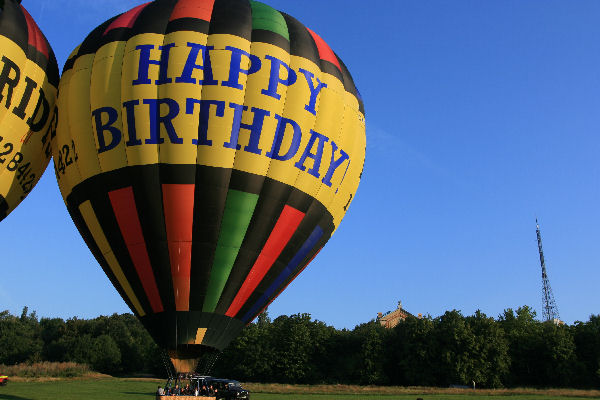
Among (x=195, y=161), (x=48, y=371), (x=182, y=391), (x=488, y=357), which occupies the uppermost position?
(x=195, y=161)

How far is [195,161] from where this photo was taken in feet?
49.4

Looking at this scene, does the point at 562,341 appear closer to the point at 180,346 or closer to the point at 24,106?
the point at 180,346

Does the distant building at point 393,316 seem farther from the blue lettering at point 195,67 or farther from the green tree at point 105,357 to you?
the blue lettering at point 195,67

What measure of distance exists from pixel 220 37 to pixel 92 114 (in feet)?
14.1

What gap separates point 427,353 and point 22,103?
133ft

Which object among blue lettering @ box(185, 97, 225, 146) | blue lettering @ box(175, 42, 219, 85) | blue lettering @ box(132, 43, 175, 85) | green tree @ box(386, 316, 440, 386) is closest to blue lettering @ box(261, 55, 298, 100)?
blue lettering @ box(185, 97, 225, 146)

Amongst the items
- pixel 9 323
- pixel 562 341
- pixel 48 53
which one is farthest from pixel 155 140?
pixel 9 323

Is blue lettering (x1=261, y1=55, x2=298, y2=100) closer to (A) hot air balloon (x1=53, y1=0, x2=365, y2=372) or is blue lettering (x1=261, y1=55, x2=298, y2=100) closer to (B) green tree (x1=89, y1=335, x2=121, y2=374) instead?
(A) hot air balloon (x1=53, y1=0, x2=365, y2=372)

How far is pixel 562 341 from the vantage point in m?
47.1

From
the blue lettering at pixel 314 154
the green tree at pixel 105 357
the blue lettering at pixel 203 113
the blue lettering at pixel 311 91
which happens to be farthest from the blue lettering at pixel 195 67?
the green tree at pixel 105 357

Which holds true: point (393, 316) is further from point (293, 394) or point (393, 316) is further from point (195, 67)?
point (195, 67)

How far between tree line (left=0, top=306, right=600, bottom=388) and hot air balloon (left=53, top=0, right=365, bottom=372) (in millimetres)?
32762

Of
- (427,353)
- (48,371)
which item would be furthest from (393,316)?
(48,371)

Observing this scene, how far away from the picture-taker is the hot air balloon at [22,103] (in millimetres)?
17516
